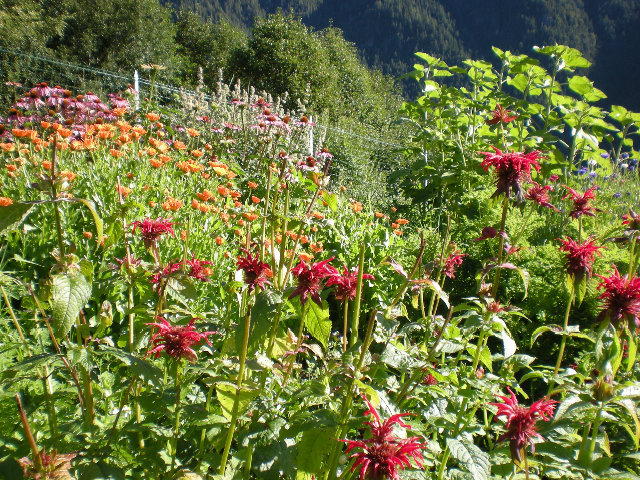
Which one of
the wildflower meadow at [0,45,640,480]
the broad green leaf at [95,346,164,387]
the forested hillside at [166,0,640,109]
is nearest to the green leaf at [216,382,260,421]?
the wildflower meadow at [0,45,640,480]

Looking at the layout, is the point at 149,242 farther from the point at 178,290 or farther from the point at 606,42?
the point at 606,42

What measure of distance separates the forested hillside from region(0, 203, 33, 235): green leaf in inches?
692

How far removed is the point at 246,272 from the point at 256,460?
0.39 meters

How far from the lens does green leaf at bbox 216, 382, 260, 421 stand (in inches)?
32.6

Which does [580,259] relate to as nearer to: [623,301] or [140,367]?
[623,301]

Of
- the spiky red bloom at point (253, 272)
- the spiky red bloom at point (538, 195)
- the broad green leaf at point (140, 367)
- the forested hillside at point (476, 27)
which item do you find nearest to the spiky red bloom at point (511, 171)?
the spiky red bloom at point (538, 195)

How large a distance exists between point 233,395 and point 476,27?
51.1 metres

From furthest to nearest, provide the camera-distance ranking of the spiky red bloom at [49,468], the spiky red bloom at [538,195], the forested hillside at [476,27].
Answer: the forested hillside at [476,27] → the spiky red bloom at [538,195] → the spiky red bloom at [49,468]

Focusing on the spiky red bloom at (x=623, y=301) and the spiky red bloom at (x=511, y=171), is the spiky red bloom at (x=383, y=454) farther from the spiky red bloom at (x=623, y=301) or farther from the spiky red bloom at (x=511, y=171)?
the spiky red bloom at (x=511, y=171)

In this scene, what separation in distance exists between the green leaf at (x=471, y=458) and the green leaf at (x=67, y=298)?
802 mm

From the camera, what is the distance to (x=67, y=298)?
0.68m

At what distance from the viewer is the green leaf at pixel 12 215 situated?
0.64m

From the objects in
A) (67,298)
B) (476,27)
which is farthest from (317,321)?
(476,27)

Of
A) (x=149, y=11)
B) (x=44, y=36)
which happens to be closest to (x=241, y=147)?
(x=44, y=36)
